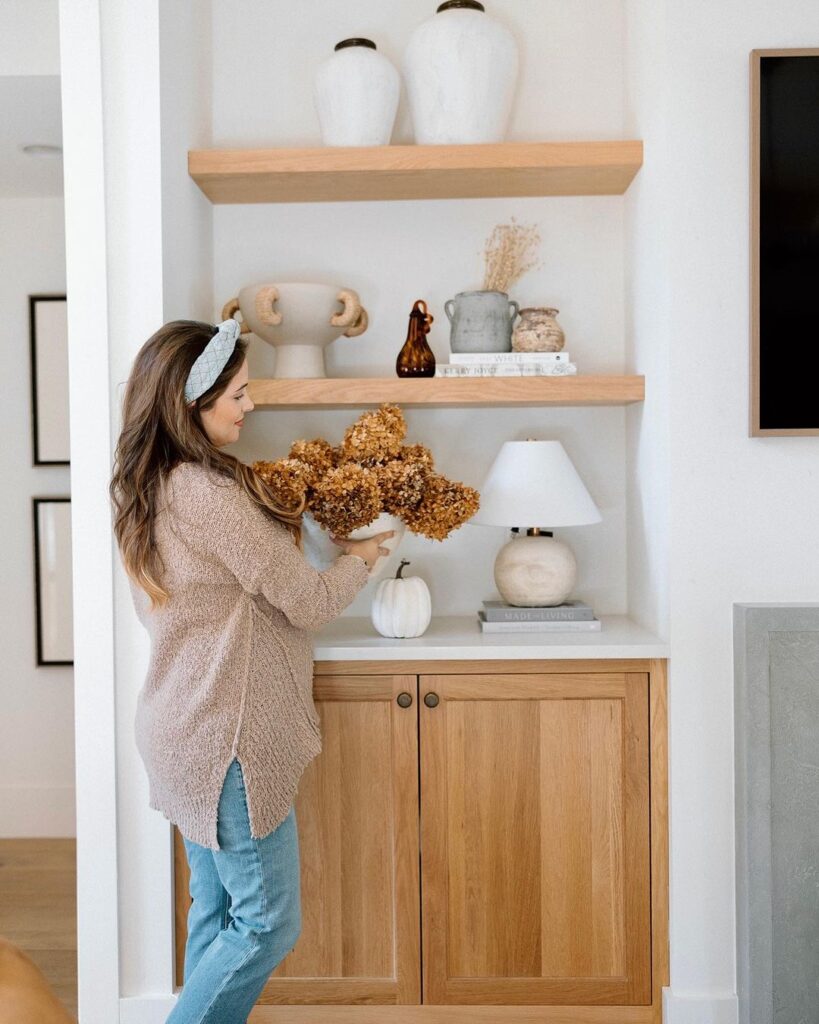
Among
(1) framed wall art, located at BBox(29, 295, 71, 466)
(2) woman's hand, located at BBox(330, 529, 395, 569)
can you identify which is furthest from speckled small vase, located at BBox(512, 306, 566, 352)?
(1) framed wall art, located at BBox(29, 295, 71, 466)

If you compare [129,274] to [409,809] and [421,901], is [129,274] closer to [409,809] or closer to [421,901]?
[409,809]

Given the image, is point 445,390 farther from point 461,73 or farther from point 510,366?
point 461,73

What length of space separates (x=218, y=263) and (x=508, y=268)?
0.76 meters

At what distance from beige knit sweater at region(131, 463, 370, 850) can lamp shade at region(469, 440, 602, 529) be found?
0.57 m

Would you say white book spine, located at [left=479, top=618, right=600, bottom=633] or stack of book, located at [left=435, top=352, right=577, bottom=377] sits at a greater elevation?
stack of book, located at [left=435, top=352, right=577, bottom=377]

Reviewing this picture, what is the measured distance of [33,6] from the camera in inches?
86.9

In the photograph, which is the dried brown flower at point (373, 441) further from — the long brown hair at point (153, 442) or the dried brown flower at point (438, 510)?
the long brown hair at point (153, 442)

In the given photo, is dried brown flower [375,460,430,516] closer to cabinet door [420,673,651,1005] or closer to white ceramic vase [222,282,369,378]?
cabinet door [420,673,651,1005]

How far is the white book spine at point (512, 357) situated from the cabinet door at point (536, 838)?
0.74 meters

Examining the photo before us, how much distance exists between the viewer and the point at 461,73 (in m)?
2.18

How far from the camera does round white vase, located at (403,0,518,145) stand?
218cm

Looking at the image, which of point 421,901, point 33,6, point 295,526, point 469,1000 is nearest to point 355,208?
point 33,6

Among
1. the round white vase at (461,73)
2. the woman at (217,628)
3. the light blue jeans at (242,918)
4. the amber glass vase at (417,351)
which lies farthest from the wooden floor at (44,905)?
the round white vase at (461,73)

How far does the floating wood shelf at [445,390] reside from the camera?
2148mm
